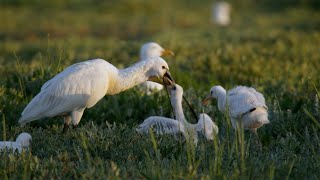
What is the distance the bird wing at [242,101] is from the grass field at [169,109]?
254 millimetres

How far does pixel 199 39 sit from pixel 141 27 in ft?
16.4

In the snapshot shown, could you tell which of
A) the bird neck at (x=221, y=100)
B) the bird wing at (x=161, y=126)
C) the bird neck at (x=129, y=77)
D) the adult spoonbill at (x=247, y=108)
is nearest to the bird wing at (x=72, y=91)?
the bird neck at (x=129, y=77)

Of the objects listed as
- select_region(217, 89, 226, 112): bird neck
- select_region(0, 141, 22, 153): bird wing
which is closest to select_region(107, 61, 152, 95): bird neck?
A: select_region(217, 89, 226, 112): bird neck

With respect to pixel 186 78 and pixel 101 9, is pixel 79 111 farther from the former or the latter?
pixel 101 9

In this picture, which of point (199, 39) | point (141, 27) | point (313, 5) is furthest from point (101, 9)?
point (199, 39)

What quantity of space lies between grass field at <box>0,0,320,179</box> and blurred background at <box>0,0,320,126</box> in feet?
0.11

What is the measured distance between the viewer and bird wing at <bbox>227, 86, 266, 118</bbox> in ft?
21.8

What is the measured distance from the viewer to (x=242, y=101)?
673 cm

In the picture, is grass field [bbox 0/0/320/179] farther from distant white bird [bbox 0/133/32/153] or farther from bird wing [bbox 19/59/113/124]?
bird wing [bbox 19/59/113/124]

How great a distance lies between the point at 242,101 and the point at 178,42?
24.5 feet

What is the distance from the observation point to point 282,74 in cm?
1046

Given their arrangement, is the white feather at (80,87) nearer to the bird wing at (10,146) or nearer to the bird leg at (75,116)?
the bird leg at (75,116)

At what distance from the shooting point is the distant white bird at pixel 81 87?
21.3 ft

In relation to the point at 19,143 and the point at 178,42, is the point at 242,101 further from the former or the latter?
the point at 178,42
